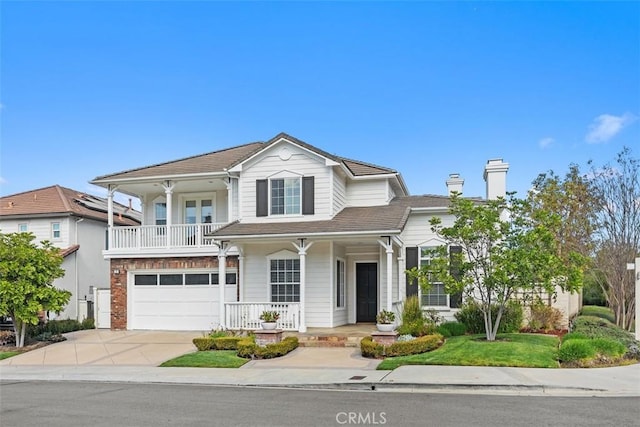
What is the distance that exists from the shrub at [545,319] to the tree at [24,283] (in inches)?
595

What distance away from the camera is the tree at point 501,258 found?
46.5ft

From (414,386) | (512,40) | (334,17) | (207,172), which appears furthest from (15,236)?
(512,40)

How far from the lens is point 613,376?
11.3 m

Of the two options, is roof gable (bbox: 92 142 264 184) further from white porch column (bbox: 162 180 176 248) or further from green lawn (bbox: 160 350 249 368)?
green lawn (bbox: 160 350 249 368)

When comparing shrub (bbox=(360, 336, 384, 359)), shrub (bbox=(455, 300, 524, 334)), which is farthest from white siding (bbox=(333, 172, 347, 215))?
shrub (bbox=(360, 336, 384, 359))

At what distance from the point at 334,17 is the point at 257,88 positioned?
5.80m

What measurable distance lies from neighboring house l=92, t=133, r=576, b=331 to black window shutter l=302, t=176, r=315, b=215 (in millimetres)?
34

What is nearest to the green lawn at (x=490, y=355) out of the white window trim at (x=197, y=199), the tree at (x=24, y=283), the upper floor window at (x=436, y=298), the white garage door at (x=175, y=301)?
the upper floor window at (x=436, y=298)

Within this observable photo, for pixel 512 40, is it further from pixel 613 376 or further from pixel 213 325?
pixel 213 325

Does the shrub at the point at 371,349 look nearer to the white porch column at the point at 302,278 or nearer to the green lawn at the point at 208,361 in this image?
the green lawn at the point at 208,361

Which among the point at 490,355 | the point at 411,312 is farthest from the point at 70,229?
the point at 490,355

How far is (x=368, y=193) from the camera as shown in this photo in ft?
68.9

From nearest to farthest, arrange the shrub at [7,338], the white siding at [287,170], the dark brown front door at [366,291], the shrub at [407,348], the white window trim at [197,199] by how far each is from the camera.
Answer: the shrub at [407,348]
the shrub at [7,338]
the white siding at [287,170]
the dark brown front door at [366,291]
the white window trim at [197,199]

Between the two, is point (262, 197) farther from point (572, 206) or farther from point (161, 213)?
point (572, 206)
